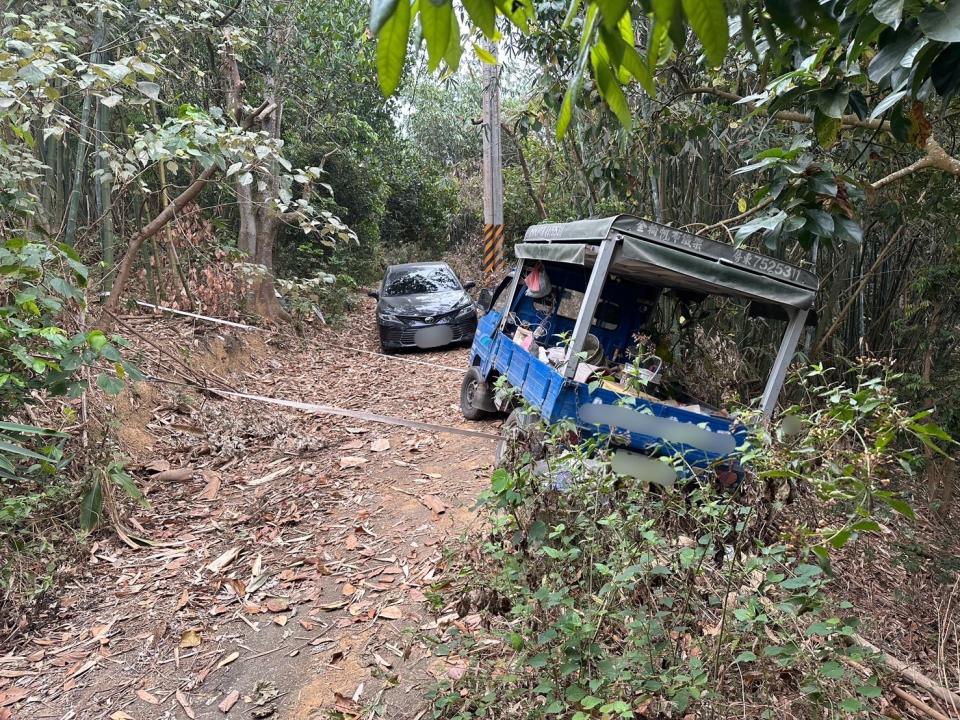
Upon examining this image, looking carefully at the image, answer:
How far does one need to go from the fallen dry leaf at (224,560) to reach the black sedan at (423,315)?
6367 millimetres

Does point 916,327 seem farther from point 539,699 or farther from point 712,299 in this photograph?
point 539,699

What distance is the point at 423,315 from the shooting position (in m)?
10.5

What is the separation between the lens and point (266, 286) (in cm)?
1020

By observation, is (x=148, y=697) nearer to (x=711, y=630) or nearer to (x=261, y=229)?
(x=711, y=630)

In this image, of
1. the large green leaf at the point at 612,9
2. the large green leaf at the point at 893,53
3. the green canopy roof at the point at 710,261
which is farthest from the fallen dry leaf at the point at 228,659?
the large green leaf at the point at 893,53

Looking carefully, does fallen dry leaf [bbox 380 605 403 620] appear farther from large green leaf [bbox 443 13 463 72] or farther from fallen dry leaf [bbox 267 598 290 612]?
large green leaf [bbox 443 13 463 72]

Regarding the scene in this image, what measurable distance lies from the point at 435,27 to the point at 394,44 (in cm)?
8

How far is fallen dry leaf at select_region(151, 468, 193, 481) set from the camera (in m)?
5.24

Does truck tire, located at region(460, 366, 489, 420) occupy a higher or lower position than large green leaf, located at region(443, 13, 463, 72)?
lower

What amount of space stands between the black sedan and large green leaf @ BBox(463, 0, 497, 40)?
949cm

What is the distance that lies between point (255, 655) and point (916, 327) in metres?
6.84

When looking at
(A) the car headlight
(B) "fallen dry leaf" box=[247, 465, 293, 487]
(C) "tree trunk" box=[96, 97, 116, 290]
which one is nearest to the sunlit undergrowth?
(B) "fallen dry leaf" box=[247, 465, 293, 487]

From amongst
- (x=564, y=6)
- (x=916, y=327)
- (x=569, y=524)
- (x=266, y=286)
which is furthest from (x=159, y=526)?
(x=916, y=327)

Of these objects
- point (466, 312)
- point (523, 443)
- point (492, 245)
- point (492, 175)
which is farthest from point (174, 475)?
point (492, 175)
